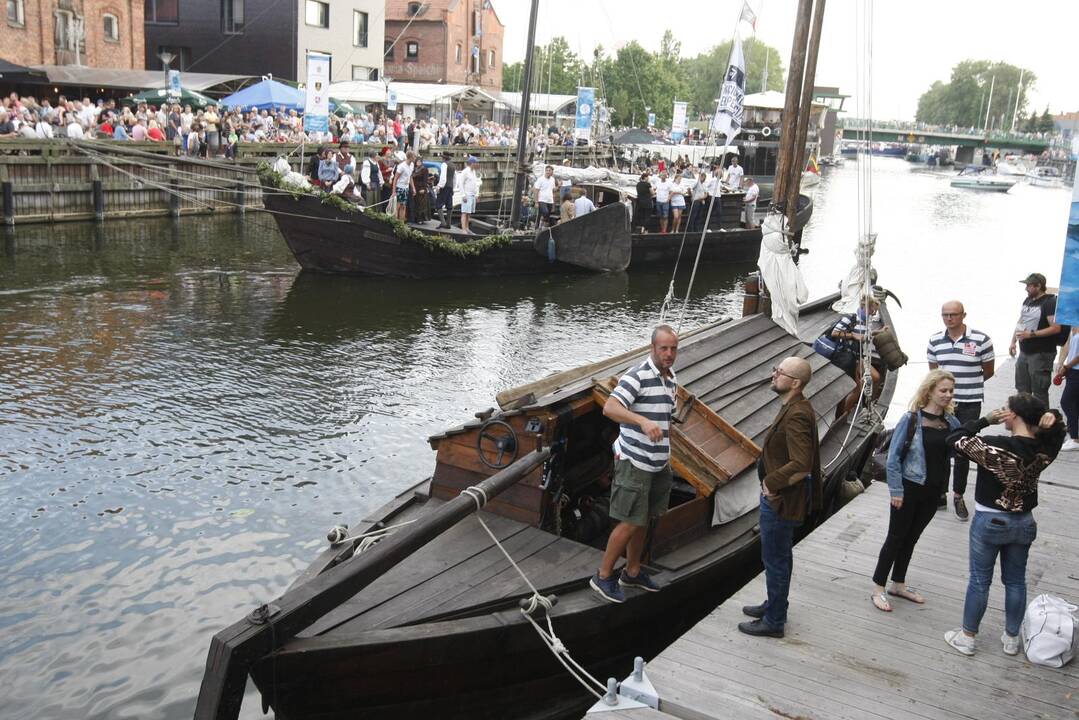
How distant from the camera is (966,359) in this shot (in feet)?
27.6

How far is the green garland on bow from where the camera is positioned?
2077 cm

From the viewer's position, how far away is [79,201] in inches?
1056

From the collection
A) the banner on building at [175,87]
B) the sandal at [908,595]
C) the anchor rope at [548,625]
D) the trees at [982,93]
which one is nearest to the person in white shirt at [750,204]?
the banner on building at [175,87]

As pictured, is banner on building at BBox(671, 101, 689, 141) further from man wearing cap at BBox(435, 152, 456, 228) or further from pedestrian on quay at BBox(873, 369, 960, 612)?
pedestrian on quay at BBox(873, 369, 960, 612)

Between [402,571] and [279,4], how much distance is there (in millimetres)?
45409

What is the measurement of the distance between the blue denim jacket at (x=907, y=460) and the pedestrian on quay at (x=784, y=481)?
51 cm

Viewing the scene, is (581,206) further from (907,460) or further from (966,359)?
(907,460)

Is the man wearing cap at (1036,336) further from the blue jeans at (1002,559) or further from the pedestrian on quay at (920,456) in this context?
the blue jeans at (1002,559)

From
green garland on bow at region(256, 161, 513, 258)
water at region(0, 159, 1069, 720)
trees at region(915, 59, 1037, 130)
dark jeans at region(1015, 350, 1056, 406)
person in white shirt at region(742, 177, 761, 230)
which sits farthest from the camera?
trees at region(915, 59, 1037, 130)

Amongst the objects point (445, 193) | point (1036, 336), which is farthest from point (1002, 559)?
point (445, 193)

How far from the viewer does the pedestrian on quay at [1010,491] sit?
5484 mm

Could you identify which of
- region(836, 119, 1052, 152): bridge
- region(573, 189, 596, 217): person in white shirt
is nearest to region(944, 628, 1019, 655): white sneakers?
region(573, 189, 596, 217): person in white shirt

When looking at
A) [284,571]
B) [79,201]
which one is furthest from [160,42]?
[284,571]

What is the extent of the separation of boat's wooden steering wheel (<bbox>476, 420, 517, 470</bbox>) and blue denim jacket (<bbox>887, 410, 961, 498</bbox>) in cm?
257
